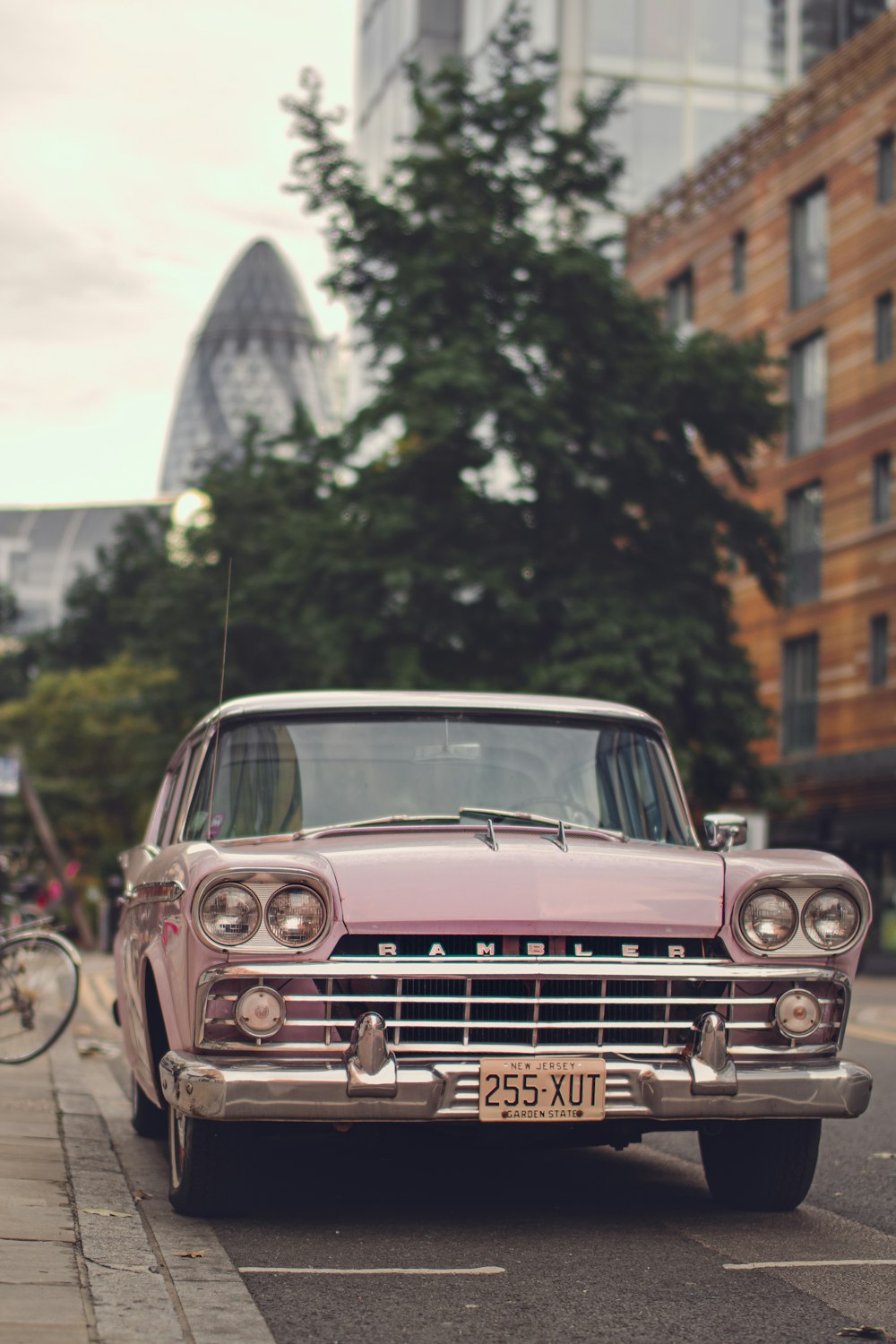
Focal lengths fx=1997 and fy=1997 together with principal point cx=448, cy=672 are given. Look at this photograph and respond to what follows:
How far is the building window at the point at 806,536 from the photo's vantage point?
39.9 meters

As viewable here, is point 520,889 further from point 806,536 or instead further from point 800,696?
point 806,536

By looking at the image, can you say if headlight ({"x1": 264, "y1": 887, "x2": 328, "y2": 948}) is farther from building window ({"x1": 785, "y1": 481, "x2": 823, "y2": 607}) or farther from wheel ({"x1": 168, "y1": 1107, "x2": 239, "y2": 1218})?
building window ({"x1": 785, "y1": 481, "x2": 823, "y2": 607})

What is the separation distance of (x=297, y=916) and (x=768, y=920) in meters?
1.42

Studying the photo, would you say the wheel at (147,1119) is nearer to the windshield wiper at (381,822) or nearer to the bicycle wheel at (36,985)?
the windshield wiper at (381,822)

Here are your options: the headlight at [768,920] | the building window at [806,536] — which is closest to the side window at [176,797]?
the headlight at [768,920]

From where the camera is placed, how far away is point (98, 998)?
63.2 feet

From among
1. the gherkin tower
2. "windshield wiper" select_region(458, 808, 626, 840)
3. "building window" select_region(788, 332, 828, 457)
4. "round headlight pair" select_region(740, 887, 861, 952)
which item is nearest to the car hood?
"round headlight pair" select_region(740, 887, 861, 952)

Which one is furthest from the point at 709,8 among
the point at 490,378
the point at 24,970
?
the point at 24,970

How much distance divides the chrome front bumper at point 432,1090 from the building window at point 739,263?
131 feet

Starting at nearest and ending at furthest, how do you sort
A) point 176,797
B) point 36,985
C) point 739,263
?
point 176,797
point 36,985
point 739,263

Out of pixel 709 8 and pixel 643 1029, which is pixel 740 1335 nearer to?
pixel 643 1029

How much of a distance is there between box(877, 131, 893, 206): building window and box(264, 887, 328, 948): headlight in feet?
113

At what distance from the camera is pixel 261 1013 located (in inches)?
224

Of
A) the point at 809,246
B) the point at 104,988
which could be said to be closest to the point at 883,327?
the point at 809,246
